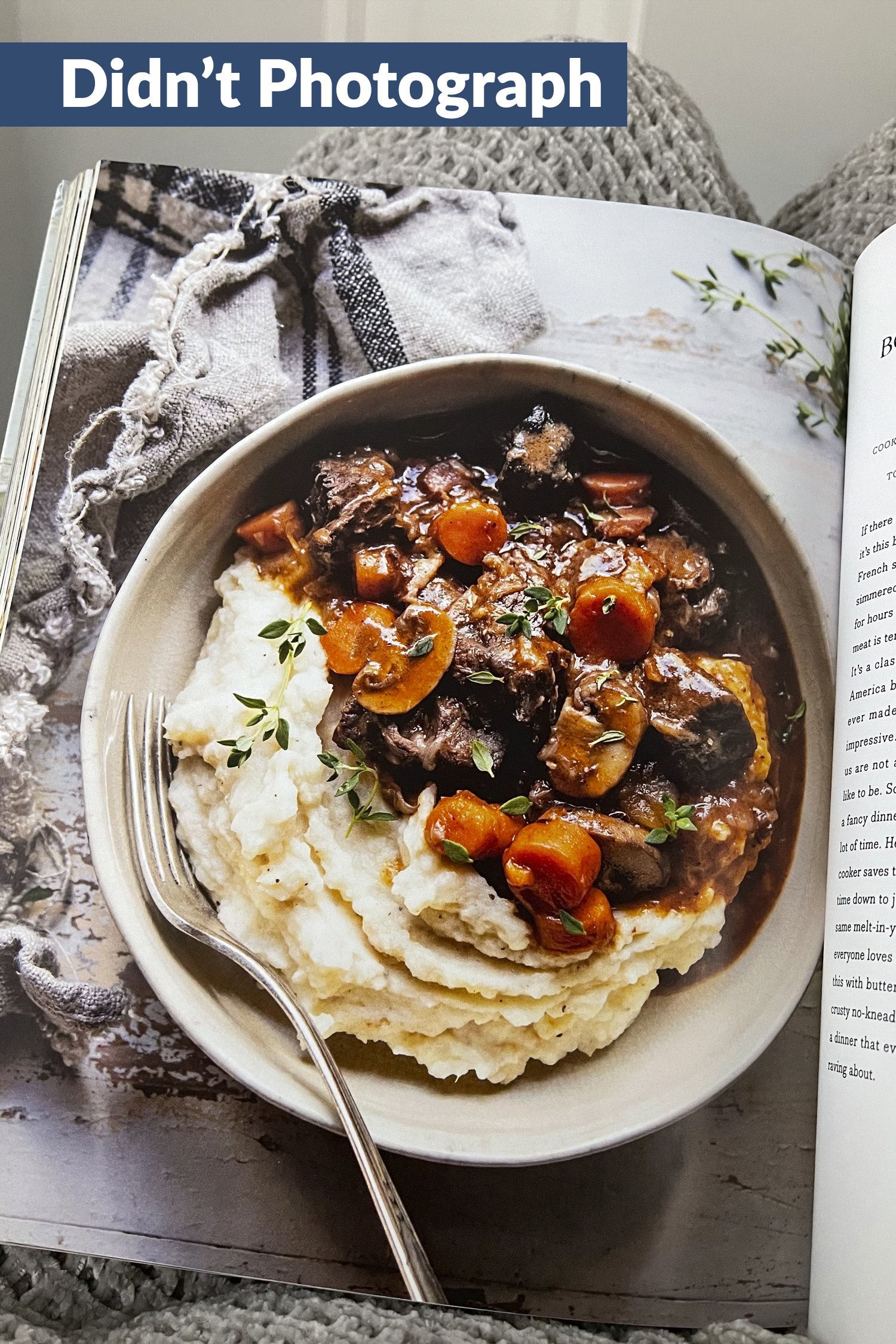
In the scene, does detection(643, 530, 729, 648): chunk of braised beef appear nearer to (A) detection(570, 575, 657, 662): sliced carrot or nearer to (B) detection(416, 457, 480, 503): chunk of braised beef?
(A) detection(570, 575, 657, 662): sliced carrot

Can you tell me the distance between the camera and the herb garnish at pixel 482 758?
1.11 meters

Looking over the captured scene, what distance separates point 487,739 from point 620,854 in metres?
0.18

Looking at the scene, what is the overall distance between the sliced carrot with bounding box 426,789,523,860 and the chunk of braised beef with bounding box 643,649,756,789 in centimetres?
19

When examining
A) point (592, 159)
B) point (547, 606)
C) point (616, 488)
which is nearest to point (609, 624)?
point (547, 606)

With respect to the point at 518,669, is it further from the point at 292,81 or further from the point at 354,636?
the point at 292,81

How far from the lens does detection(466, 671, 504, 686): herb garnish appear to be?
113 cm

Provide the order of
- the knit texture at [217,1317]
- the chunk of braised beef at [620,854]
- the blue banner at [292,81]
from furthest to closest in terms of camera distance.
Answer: the blue banner at [292,81] → the chunk of braised beef at [620,854] → the knit texture at [217,1317]

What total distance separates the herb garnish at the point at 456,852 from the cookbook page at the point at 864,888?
0.40 metres

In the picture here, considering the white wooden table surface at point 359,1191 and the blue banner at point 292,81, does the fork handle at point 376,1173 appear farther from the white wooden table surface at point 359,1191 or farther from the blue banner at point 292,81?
the blue banner at point 292,81

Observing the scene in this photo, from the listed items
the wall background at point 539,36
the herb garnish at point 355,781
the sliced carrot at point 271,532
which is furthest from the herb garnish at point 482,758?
the wall background at point 539,36

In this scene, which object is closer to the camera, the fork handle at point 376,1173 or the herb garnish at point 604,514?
the fork handle at point 376,1173

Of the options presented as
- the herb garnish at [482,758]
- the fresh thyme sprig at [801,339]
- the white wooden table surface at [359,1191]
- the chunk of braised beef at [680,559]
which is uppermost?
the fresh thyme sprig at [801,339]

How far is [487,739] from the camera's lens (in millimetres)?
1134

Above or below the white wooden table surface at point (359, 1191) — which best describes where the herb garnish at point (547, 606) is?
above
